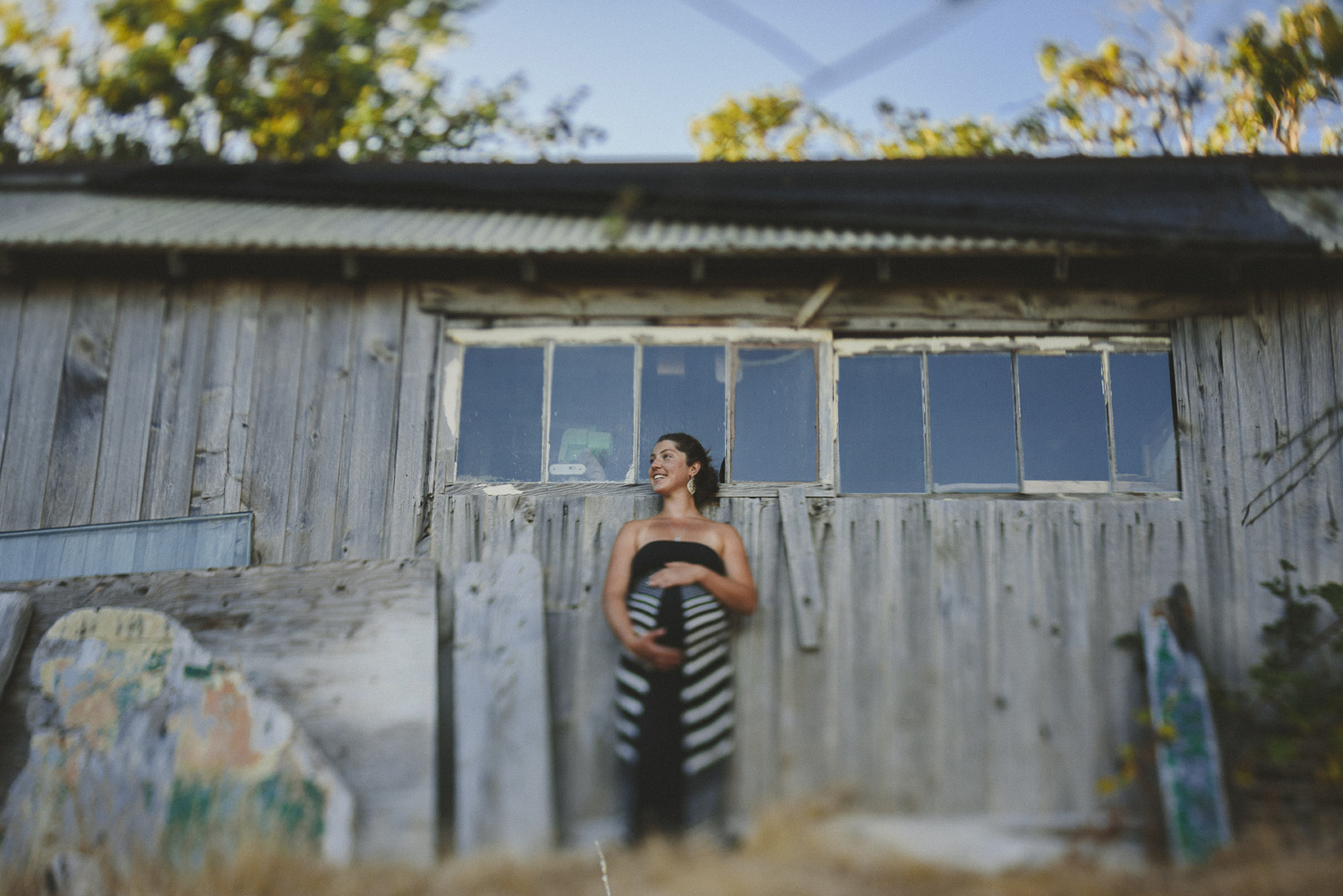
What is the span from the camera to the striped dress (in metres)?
4.22

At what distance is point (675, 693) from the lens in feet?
14.2

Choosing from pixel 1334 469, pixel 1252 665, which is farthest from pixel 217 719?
pixel 1334 469

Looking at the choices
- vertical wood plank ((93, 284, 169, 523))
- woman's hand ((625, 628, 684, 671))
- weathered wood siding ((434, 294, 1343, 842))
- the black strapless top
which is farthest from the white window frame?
vertical wood plank ((93, 284, 169, 523))

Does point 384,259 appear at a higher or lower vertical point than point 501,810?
higher

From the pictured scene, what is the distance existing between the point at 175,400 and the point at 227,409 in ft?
1.06

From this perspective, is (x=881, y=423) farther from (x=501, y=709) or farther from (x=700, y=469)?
(x=501, y=709)

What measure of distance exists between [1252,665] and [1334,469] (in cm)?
120

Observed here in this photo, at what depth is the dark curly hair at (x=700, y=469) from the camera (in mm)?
4953

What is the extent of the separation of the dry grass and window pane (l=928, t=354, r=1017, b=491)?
1.98 m

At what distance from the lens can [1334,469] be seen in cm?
489

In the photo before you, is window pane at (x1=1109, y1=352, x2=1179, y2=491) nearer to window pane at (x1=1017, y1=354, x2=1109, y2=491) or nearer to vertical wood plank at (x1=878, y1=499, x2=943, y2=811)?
window pane at (x1=1017, y1=354, x2=1109, y2=491)

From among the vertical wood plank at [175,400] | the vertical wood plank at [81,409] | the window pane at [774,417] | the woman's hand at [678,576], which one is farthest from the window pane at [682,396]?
the vertical wood plank at [81,409]

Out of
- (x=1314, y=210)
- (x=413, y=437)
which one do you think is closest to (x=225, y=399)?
(x=413, y=437)

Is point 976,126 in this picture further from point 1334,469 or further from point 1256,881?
point 1256,881
